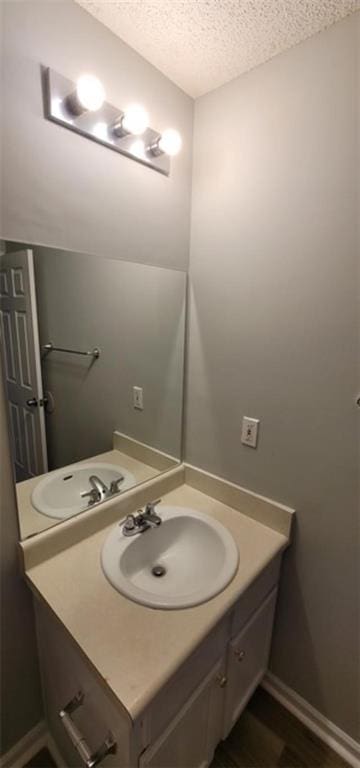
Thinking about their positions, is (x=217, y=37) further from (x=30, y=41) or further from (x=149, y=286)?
Answer: (x=149, y=286)

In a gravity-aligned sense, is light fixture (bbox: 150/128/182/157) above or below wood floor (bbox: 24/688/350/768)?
above

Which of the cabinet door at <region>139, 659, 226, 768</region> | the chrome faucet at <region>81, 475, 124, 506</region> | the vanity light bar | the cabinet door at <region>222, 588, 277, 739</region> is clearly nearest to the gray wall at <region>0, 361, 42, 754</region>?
the chrome faucet at <region>81, 475, 124, 506</region>

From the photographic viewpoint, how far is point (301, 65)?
96 cm

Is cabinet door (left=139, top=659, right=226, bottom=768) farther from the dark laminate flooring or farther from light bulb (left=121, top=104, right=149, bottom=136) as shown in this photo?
light bulb (left=121, top=104, right=149, bottom=136)

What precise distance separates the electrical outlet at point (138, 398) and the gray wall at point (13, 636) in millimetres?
568

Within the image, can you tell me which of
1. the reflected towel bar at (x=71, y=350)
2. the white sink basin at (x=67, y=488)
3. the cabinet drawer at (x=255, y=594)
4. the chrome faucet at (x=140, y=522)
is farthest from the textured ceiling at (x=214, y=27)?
the cabinet drawer at (x=255, y=594)

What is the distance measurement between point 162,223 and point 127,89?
0.40 meters

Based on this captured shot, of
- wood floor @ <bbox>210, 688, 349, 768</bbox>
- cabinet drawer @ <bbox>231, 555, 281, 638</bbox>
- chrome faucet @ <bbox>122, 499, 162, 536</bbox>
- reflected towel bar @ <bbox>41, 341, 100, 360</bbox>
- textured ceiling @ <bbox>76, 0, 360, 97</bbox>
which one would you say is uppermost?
textured ceiling @ <bbox>76, 0, 360, 97</bbox>

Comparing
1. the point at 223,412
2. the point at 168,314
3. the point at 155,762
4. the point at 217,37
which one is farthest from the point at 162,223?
the point at 155,762

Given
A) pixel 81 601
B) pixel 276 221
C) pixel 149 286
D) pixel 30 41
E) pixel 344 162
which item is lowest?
pixel 81 601

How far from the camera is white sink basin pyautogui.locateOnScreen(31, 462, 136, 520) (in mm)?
1057

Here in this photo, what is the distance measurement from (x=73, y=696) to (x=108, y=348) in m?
1.07

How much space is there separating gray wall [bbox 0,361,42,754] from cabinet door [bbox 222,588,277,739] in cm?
67

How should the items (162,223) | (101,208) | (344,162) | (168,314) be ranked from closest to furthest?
1. (344,162)
2. (101,208)
3. (162,223)
4. (168,314)
